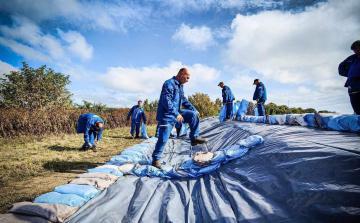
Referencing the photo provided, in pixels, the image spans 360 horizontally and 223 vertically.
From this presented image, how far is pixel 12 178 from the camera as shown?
2.30 meters

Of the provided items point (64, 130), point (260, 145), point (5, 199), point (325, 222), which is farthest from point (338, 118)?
point (64, 130)

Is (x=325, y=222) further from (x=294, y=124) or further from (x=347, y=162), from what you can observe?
(x=294, y=124)

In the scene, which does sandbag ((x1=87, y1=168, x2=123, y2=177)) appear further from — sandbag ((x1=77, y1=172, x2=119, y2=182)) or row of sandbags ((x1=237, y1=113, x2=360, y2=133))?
row of sandbags ((x1=237, y1=113, x2=360, y2=133))

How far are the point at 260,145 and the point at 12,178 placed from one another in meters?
3.93

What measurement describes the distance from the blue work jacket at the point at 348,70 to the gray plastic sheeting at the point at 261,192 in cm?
159

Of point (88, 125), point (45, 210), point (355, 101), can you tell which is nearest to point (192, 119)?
point (45, 210)

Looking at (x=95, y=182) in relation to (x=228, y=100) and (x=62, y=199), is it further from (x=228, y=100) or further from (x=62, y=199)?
(x=228, y=100)

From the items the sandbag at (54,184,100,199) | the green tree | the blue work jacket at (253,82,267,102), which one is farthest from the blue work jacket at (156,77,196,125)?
the green tree

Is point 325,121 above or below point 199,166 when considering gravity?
above

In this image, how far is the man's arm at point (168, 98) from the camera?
223 centimetres

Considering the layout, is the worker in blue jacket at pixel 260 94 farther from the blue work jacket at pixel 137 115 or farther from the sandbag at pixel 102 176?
the sandbag at pixel 102 176

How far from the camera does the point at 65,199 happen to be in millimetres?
1322

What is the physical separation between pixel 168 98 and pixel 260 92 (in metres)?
4.67

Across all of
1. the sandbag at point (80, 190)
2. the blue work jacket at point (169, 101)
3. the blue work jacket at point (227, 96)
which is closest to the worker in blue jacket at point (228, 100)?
the blue work jacket at point (227, 96)
